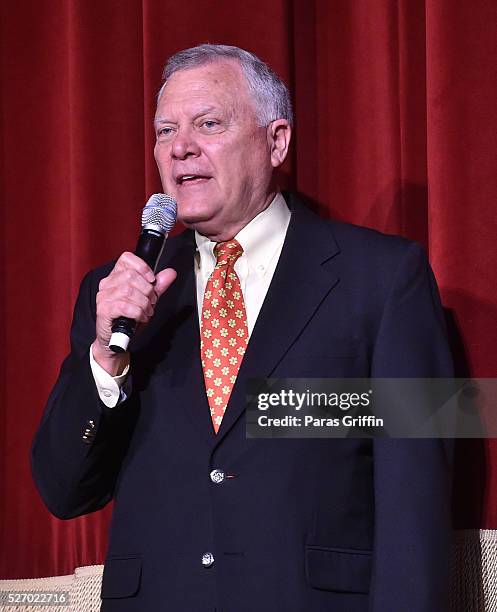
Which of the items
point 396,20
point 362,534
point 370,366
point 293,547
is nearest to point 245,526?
point 293,547

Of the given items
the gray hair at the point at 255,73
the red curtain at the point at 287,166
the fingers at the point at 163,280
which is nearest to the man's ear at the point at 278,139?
the gray hair at the point at 255,73

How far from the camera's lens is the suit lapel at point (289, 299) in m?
1.54

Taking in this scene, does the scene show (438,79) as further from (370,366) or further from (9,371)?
(9,371)

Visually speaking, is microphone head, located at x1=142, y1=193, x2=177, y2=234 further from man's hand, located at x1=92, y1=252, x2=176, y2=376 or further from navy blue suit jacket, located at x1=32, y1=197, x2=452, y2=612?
navy blue suit jacket, located at x1=32, y1=197, x2=452, y2=612

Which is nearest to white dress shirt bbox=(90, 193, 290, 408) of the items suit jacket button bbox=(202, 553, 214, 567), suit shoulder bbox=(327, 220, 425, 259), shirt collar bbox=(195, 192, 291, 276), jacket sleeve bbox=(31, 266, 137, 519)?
shirt collar bbox=(195, 192, 291, 276)

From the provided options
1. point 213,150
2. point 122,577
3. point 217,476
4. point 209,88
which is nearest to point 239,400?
point 217,476

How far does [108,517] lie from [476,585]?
0.72 metres

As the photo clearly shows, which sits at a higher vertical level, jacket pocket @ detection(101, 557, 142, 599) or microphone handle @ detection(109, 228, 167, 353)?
microphone handle @ detection(109, 228, 167, 353)

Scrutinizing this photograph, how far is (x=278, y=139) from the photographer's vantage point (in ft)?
5.96

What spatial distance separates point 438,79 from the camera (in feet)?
5.93

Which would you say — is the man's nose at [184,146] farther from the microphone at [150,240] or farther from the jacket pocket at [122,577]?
the jacket pocket at [122,577]

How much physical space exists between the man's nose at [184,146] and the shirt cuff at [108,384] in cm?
37

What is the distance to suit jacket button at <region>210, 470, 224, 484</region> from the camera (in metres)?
1.51

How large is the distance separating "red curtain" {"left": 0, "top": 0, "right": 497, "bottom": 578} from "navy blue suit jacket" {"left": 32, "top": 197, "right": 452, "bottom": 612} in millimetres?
245
